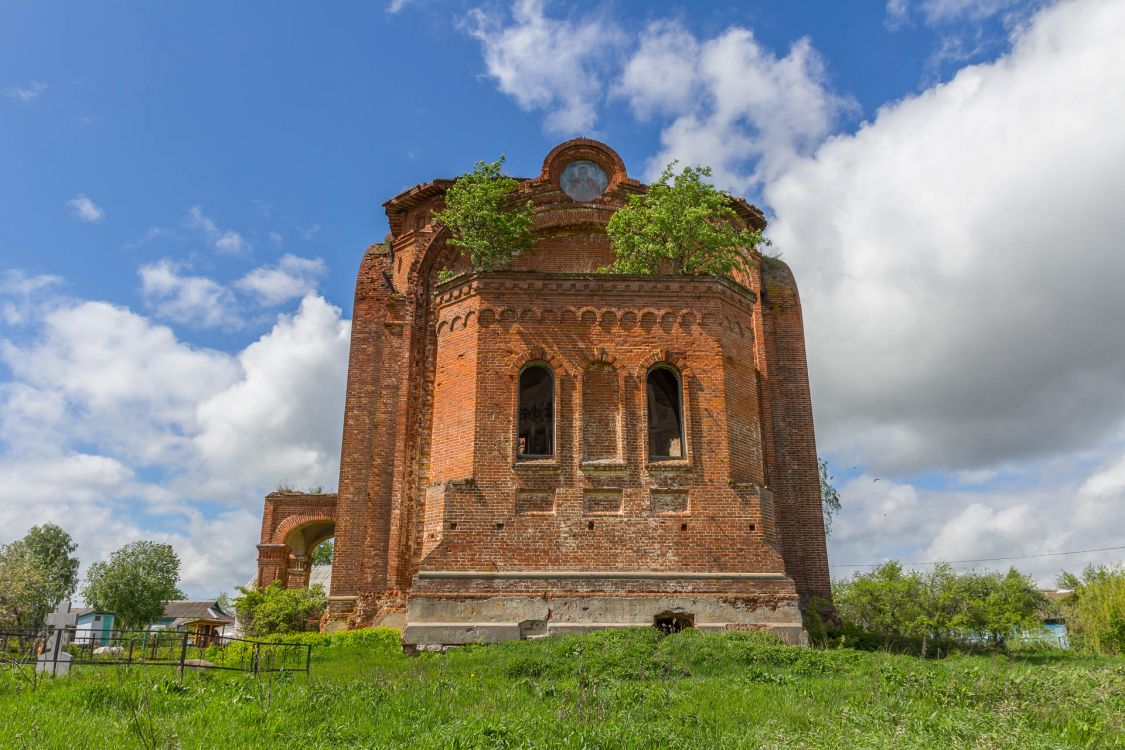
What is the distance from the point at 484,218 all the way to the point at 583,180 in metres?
5.30

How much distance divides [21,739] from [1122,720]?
9.35 m

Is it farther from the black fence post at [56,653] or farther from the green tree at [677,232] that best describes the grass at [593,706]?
the green tree at [677,232]

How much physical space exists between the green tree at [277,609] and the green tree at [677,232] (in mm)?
11201

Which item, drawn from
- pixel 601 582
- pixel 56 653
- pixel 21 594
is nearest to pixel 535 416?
pixel 601 582

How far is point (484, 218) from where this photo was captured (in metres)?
17.6

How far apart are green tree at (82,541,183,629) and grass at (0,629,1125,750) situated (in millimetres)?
29864

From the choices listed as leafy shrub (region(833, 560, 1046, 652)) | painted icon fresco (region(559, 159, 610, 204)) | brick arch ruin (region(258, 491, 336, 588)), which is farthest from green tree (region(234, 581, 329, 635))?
leafy shrub (region(833, 560, 1046, 652))

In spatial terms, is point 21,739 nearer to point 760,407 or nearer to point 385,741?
point 385,741

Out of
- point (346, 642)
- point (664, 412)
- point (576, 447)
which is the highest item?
point (664, 412)

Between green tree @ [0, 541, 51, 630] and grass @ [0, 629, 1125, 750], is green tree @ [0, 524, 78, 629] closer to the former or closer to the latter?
green tree @ [0, 541, 51, 630]

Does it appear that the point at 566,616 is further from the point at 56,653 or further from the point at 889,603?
the point at 889,603

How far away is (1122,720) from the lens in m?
7.21

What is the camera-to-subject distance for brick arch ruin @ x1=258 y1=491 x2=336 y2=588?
77.6 feet

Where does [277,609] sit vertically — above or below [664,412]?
below
